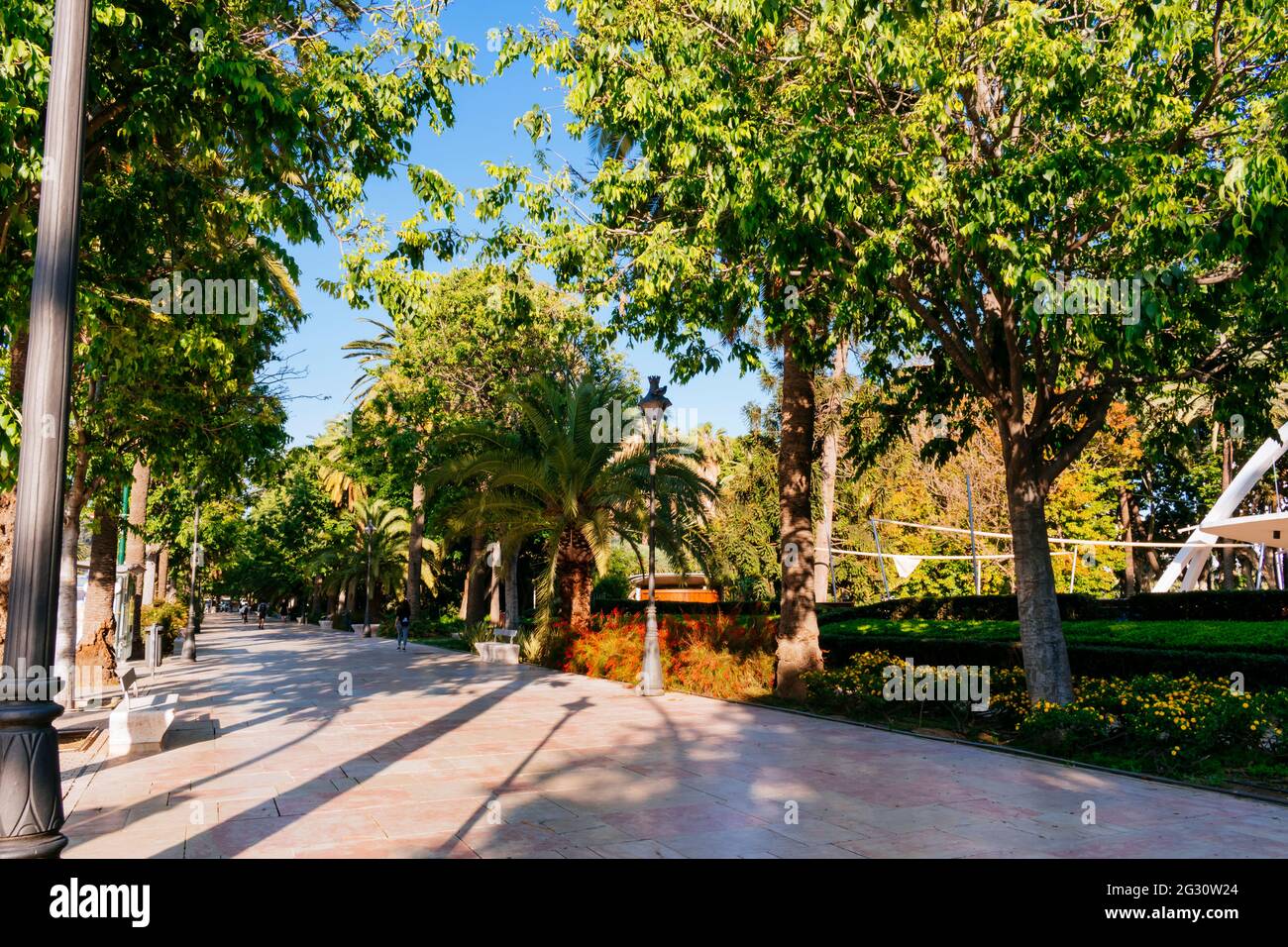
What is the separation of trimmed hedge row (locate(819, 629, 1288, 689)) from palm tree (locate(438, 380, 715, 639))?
24.0 ft

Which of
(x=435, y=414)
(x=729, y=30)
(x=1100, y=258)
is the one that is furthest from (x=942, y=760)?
(x=435, y=414)

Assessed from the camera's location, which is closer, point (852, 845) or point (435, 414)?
point (852, 845)

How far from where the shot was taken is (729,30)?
1242cm

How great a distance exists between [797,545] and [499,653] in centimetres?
1249

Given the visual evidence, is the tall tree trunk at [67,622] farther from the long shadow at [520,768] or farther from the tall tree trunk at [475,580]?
the tall tree trunk at [475,580]

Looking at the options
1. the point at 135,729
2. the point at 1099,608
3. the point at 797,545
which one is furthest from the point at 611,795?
the point at 1099,608

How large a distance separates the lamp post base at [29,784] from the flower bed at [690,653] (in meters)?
12.9

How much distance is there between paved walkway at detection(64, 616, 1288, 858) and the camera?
667cm

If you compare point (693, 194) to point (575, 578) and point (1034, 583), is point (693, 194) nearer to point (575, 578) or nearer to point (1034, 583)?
point (1034, 583)

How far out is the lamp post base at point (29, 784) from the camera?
409 centimetres

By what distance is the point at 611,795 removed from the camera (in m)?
8.36

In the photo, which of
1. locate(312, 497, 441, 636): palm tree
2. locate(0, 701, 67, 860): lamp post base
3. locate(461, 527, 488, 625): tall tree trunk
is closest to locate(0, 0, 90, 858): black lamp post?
locate(0, 701, 67, 860): lamp post base
